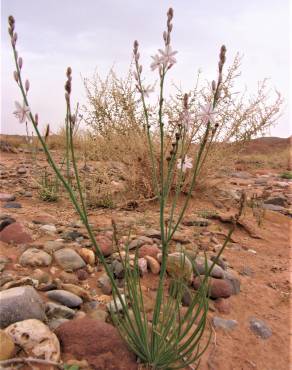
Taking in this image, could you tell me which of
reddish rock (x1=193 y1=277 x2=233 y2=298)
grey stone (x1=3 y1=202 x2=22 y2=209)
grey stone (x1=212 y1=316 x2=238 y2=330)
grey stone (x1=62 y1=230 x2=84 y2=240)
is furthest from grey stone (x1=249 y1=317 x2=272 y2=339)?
grey stone (x1=3 y1=202 x2=22 y2=209)

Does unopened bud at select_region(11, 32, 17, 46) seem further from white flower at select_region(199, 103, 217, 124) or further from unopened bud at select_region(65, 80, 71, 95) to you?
white flower at select_region(199, 103, 217, 124)

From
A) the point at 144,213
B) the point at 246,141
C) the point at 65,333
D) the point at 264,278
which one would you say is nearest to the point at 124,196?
the point at 144,213

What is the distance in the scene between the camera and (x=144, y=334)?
1.71 metres

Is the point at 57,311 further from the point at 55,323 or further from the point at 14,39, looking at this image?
the point at 14,39

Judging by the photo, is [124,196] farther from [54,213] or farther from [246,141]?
[246,141]

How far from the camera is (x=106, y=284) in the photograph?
2434 mm

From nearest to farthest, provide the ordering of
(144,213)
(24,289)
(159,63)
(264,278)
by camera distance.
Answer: (159,63) → (24,289) → (264,278) → (144,213)

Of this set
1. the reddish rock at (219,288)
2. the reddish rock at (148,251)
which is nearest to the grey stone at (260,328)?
the reddish rock at (219,288)

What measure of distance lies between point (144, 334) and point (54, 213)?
2.55m

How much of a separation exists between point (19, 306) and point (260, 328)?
1422mm

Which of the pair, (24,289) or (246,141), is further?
(246,141)

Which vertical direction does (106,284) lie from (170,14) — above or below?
below

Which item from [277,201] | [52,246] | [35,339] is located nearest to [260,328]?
[35,339]

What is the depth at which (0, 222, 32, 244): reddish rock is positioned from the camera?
2898 millimetres
